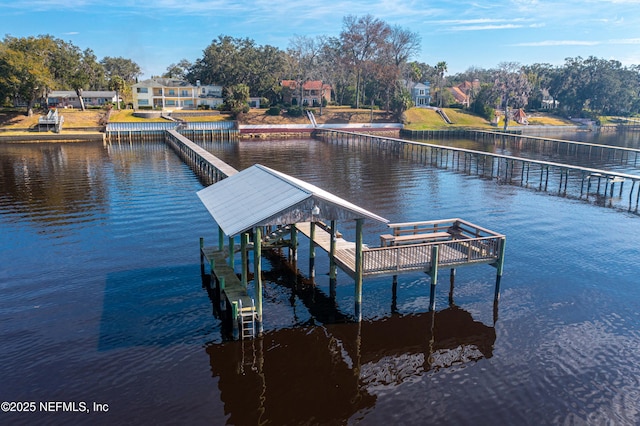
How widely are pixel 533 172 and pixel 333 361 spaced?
150 ft

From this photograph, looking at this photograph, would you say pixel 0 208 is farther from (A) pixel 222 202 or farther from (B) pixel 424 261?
(B) pixel 424 261

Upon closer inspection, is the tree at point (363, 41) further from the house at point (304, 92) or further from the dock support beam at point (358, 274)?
the dock support beam at point (358, 274)

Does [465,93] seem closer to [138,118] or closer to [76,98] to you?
[138,118]

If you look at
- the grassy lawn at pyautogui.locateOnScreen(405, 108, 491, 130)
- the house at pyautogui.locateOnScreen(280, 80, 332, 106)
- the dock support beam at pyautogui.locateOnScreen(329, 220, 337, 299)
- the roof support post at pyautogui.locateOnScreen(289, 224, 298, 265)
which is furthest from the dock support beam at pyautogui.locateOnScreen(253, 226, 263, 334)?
the house at pyautogui.locateOnScreen(280, 80, 332, 106)

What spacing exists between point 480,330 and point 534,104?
140 m

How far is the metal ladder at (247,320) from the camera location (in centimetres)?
1630

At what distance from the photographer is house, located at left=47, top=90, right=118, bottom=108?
111375mm

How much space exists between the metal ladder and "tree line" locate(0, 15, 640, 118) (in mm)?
84887

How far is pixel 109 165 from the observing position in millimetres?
54281

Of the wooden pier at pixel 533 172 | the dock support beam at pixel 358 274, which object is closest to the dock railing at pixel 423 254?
the dock support beam at pixel 358 274

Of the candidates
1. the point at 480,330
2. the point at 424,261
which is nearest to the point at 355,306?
the point at 424,261

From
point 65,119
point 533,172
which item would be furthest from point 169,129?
point 533,172

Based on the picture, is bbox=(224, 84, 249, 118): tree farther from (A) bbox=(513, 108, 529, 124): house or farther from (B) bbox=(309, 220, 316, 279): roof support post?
(B) bbox=(309, 220, 316, 279): roof support post

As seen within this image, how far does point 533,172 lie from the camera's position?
53.9 m
